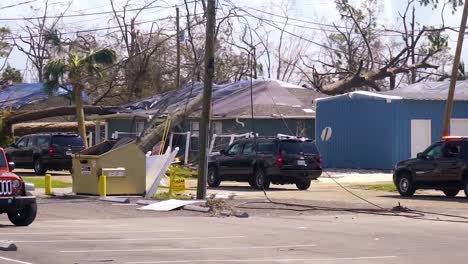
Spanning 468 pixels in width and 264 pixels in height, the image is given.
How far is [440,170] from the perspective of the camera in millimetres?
27344

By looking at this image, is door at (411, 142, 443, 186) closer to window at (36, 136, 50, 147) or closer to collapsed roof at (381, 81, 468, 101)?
collapsed roof at (381, 81, 468, 101)

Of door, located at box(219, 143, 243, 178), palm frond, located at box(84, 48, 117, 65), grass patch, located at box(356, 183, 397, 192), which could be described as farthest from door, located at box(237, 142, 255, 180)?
palm frond, located at box(84, 48, 117, 65)

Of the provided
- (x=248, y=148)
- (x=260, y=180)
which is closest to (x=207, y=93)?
(x=260, y=180)

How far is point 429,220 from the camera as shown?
2108 centimetres

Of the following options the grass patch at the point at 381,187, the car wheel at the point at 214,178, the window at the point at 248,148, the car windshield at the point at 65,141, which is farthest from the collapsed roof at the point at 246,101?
the window at the point at 248,148

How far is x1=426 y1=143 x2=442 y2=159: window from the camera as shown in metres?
27.7

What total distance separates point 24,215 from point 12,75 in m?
58.6

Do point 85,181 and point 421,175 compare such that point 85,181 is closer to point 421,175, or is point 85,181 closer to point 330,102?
point 421,175

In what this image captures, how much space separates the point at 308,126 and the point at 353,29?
77.6ft

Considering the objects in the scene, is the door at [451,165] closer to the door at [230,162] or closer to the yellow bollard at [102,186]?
the door at [230,162]

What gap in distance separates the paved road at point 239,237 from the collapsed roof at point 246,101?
21.3m

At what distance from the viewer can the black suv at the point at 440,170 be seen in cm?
2692

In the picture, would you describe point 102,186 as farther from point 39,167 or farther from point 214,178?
point 39,167

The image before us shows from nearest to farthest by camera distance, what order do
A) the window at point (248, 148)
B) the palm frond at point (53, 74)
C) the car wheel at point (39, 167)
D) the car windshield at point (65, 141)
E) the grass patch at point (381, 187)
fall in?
the window at point (248, 148)
the grass patch at point (381, 187)
the car windshield at point (65, 141)
the car wheel at point (39, 167)
the palm frond at point (53, 74)
